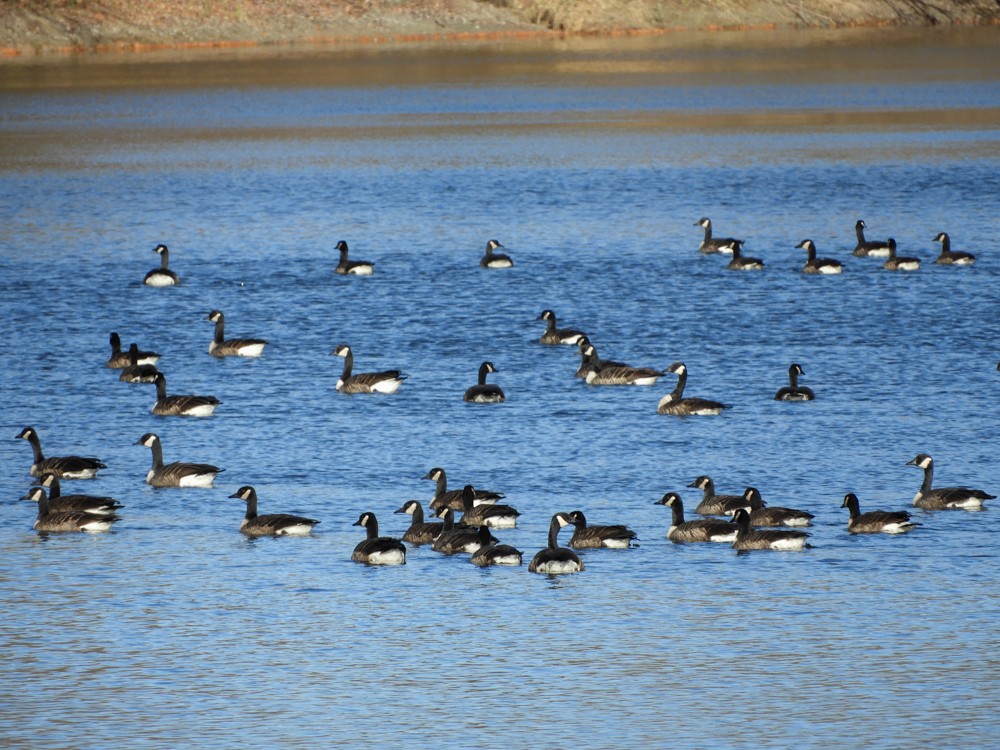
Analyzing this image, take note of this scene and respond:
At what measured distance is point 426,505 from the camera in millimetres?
26328

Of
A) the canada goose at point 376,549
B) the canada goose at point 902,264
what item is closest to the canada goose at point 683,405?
the canada goose at point 376,549

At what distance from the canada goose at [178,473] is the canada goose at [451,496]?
3627 millimetres

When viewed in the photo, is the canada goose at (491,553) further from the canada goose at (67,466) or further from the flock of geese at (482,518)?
the canada goose at (67,466)

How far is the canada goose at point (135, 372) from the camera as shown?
34.7 m

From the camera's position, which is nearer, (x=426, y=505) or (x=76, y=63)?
(x=426, y=505)

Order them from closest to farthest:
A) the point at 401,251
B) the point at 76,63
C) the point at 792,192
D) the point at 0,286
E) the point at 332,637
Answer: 1. the point at 332,637
2. the point at 0,286
3. the point at 401,251
4. the point at 792,192
5. the point at 76,63

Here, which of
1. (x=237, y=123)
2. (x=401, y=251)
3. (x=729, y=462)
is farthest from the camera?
(x=237, y=123)

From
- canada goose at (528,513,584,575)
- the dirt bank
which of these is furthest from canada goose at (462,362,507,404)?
the dirt bank

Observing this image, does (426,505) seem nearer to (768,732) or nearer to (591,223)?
(768,732)

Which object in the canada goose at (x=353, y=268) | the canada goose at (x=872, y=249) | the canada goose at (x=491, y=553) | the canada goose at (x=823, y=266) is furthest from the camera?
the canada goose at (x=872, y=249)

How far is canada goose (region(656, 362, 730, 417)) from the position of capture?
31.3m

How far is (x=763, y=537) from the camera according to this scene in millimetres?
23578

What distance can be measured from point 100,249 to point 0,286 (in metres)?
7.66

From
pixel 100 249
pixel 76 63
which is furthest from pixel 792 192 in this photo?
pixel 76 63
